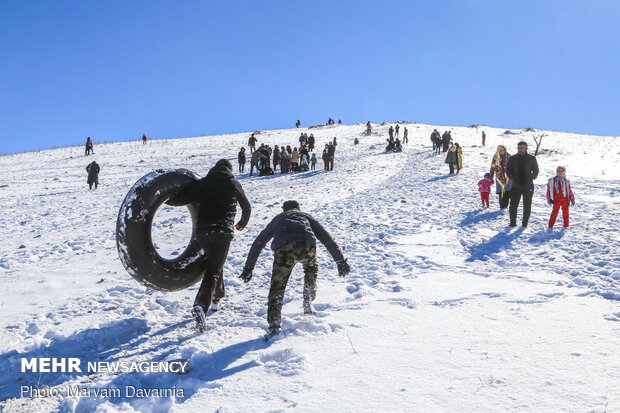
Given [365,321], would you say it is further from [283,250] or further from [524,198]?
[524,198]

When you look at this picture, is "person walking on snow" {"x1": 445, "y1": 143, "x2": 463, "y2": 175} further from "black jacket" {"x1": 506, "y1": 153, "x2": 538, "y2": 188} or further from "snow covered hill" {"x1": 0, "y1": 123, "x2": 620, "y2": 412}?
"black jacket" {"x1": 506, "y1": 153, "x2": 538, "y2": 188}

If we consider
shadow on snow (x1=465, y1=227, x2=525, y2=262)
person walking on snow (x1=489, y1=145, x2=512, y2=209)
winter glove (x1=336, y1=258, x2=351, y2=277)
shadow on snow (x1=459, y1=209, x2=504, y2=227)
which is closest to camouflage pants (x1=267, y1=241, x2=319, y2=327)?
winter glove (x1=336, y1=258, x2=351, y2=277)

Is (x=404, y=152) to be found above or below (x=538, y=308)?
above

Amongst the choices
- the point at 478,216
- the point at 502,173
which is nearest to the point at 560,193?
the point at 478,216

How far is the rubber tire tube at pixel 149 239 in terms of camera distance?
171 inches

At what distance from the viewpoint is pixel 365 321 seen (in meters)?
4.25

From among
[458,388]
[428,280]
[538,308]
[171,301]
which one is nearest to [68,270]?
[171,301]

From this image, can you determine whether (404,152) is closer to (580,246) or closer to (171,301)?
(580,246)

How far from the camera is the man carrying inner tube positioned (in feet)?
14.8

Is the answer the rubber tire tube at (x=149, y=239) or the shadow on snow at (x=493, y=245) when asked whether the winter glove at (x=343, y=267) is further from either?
the shadow on snow at (x=493, y=245)

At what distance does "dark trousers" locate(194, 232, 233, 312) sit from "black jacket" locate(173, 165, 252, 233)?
0.30 feet

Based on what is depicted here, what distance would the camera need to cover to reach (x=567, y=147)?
31891mm

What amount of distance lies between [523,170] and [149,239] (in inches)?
312

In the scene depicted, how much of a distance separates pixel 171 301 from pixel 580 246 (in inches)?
287
